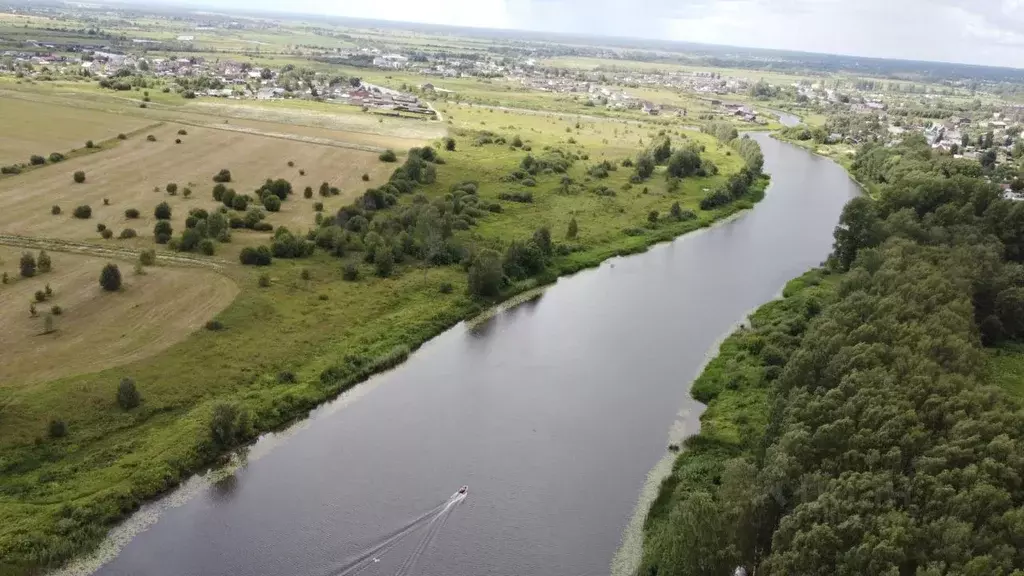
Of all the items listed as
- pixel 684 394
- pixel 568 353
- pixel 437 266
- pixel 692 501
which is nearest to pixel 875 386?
pixel 692 501

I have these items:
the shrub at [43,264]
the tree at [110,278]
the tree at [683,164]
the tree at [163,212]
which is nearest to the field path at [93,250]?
the shrub at [43,264]

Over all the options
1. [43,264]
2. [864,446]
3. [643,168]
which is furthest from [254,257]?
[643,168]

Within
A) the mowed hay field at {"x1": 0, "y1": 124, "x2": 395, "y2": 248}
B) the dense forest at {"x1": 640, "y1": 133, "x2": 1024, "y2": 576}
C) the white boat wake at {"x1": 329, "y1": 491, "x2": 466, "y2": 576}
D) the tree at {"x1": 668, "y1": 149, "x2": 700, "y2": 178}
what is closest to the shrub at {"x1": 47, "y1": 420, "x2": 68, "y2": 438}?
the white boat wake at {"x1": 329, "y1": 491, "x2": 466, "y2": 576}

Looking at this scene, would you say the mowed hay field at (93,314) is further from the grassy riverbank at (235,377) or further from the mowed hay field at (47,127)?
the mowed hay field at (47,127)

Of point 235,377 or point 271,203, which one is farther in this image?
point 271,203

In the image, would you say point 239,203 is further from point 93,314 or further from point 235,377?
point 235,377
